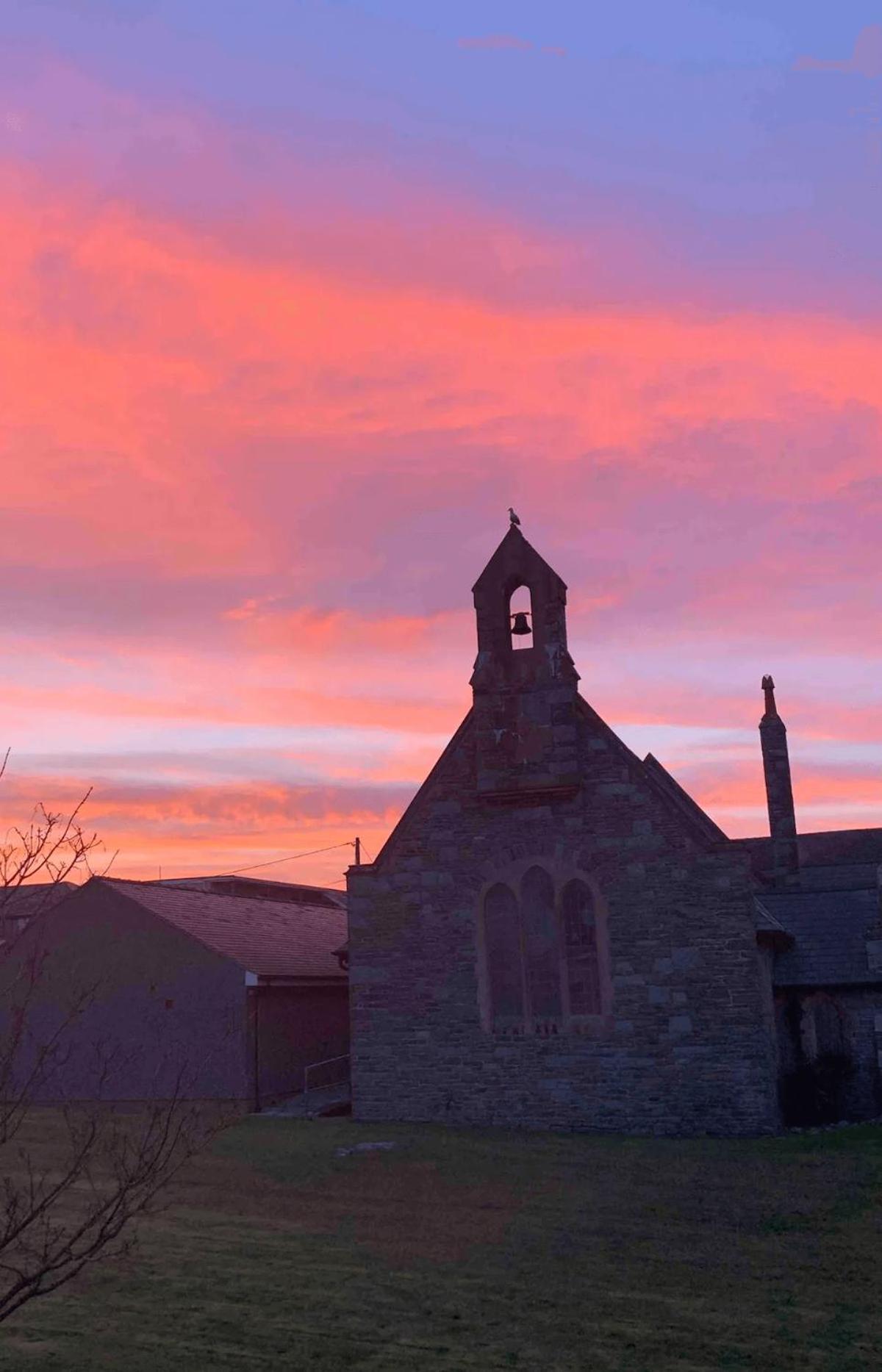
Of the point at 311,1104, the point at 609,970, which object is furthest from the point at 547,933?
the point at 311,1104

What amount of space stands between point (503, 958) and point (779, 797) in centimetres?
1492

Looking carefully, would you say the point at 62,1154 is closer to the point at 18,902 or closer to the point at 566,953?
the point at 566,953

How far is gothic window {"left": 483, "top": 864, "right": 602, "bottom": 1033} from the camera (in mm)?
25172

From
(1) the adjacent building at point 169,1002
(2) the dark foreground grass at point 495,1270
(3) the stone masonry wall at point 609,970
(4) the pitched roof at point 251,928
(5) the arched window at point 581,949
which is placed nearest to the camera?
(2) the dark foreground grass at point 495,1270

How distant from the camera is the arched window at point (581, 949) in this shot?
25.1 m

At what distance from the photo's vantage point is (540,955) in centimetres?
2555

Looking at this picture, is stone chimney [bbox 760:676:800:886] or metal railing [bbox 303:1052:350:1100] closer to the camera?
metal railing [bbox 303:1052:350:1100]

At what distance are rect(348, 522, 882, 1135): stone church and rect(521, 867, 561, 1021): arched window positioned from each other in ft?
0.14

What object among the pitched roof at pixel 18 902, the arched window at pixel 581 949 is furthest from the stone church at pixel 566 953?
the pitched roof at pixel 18 902

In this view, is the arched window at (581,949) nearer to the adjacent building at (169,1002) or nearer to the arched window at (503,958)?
the arched window at (503,958)

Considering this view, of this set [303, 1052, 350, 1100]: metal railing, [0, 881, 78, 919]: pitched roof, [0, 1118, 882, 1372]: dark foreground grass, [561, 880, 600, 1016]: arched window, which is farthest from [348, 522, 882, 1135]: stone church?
[0, 881, 78, 919]: pitched roof

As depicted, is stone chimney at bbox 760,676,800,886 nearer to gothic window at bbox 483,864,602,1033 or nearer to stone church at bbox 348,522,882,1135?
stone church at bbox 348,522,882,1135

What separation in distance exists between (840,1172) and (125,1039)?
17923mm

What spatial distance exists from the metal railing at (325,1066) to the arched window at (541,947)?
7.82 m
